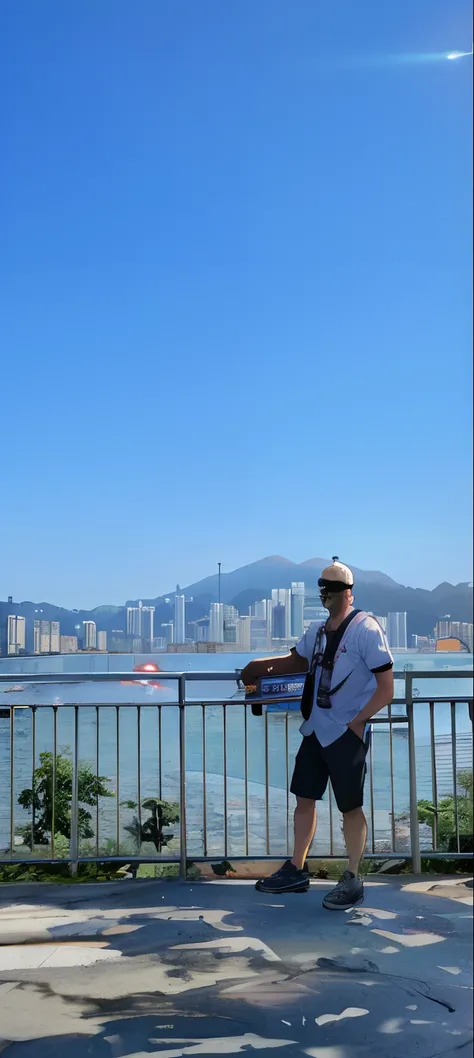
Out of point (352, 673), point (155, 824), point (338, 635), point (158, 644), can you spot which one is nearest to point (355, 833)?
point (352, 673)

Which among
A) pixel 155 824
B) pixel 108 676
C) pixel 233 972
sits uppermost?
pixel 108 676

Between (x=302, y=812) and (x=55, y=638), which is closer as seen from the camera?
(x=302, y=812)

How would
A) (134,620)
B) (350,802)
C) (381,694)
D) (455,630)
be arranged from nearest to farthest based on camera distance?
(455,630) → (381,694) → (350,802) → (134,620)

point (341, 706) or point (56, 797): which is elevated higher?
point (341, 706)

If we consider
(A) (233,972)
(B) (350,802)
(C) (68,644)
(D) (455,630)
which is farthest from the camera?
(C) (68,644)

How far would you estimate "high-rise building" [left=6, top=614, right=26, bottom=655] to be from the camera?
3.17 m

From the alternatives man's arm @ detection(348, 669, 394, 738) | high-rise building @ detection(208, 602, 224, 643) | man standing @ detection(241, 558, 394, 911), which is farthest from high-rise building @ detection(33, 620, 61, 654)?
man's arm @ detection(348, 669, 394, 738)

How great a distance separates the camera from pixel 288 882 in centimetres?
301

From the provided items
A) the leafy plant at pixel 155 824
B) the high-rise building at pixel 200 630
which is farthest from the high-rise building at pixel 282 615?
the leafy plant at pixel 155 824

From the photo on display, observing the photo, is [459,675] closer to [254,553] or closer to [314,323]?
[254,553]

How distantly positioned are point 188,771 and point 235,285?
8.30ft

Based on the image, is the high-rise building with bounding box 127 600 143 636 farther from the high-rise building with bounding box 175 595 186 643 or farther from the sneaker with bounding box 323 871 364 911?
the sneaker with bounding box 323 871 364 911

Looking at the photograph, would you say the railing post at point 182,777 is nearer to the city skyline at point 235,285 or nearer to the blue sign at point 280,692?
the blue sign at point 280,692

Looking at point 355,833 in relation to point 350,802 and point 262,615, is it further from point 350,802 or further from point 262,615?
point 262,615
